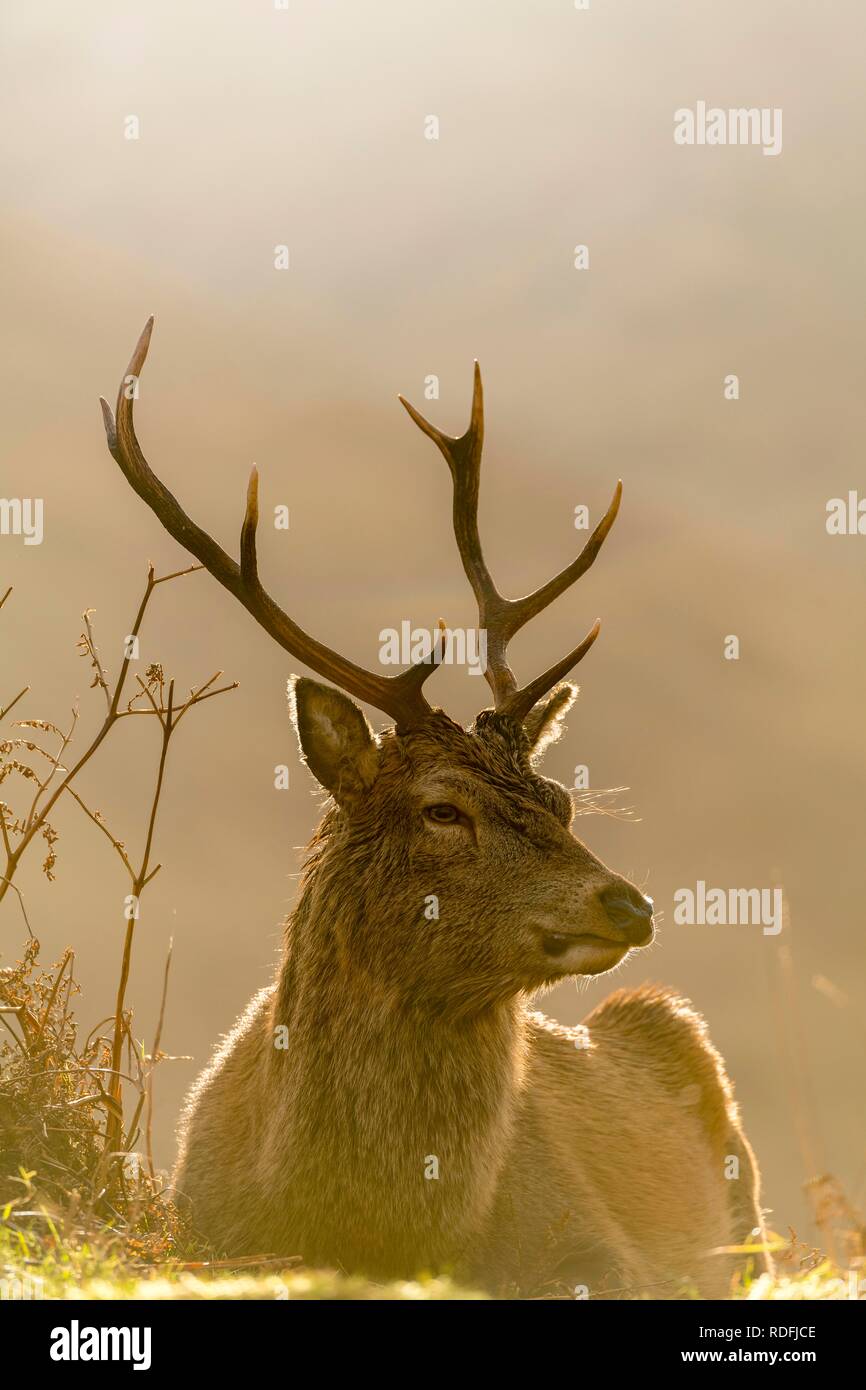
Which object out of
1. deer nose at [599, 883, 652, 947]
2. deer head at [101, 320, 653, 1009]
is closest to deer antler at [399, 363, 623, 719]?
deer head at [101, 320, 653, 1009]

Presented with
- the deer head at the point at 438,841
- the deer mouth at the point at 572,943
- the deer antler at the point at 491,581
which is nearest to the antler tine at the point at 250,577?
the deer head at the point at 438,841

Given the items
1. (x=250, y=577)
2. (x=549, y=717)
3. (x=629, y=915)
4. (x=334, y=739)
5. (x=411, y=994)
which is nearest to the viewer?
(x=629, y=915)

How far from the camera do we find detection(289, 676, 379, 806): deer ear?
488cm

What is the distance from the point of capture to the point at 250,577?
525cm

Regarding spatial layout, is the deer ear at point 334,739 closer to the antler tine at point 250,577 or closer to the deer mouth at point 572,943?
the antler tine at point 250,577

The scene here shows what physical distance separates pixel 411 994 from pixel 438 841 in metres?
0.50

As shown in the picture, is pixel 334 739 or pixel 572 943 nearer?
pixel 572 943

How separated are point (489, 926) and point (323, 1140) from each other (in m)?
0.90

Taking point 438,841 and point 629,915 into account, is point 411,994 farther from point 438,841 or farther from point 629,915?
point 629,915

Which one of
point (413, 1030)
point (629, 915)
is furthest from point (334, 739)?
point (629, 915)

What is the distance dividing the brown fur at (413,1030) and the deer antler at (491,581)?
0.22m

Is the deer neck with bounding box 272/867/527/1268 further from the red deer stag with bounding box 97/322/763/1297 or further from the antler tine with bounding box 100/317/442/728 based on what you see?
the antler tine with bounding box 100/317/442/728
